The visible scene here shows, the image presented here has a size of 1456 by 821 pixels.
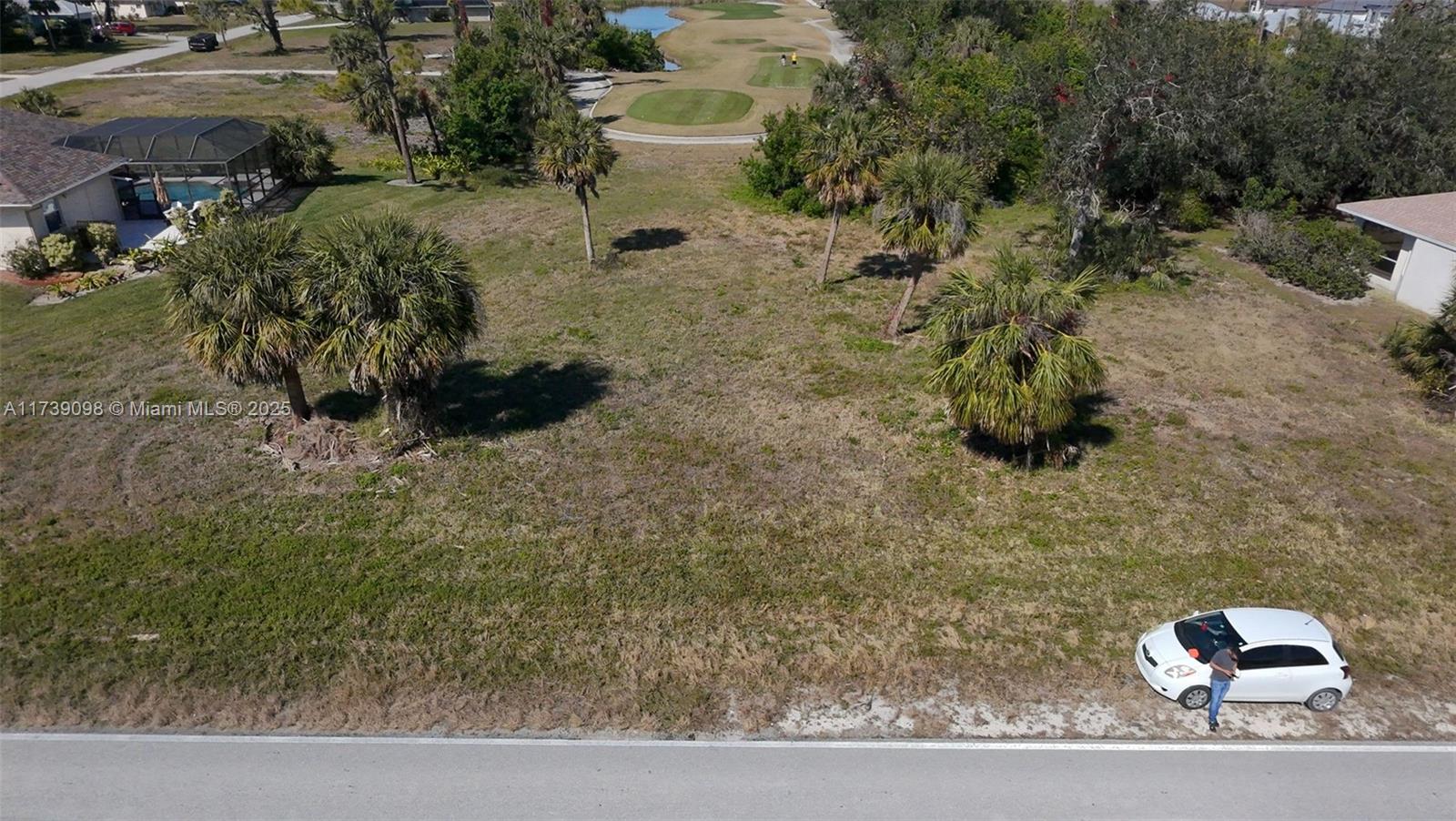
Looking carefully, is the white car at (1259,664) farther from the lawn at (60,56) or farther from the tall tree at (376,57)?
the lawn at (60,56)

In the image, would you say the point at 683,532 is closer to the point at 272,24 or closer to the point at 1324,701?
the point at 1324,701

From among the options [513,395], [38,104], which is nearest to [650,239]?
[513,395]

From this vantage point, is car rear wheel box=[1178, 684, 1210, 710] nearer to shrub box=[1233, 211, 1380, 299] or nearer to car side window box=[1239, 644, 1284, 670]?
car side window box=[1239, 644, 1284, 670]

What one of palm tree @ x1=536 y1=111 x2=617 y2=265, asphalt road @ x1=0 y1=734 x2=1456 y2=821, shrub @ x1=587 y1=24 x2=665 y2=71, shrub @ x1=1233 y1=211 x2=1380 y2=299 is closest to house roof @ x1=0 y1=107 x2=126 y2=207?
palm tree @ x1=536 y1=111 x2=617 y2=265

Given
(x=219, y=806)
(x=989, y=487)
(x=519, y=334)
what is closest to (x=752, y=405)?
(x=989, y=487)

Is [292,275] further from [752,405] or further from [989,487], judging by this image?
[989,487]

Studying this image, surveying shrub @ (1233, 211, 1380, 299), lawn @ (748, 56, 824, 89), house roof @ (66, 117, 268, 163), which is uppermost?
lawn @ (748, 56, 824, 89)

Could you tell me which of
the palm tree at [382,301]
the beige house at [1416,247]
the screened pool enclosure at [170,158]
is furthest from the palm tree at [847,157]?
the screened pool enclosure at [170,158]
